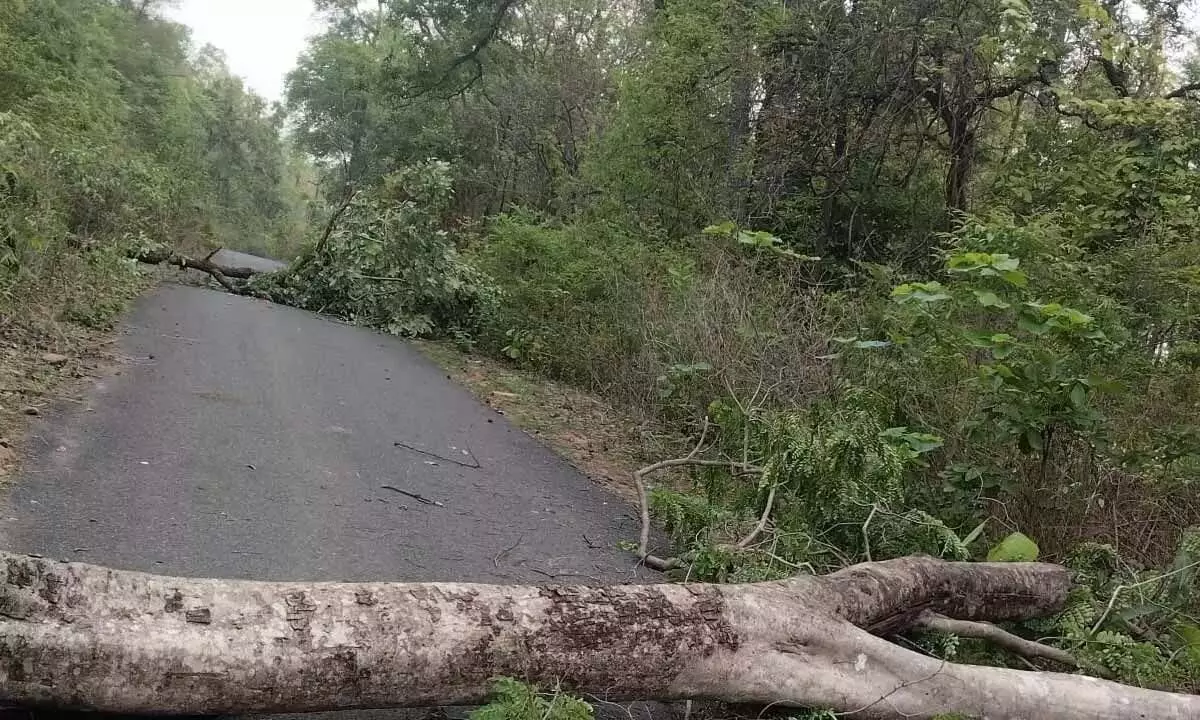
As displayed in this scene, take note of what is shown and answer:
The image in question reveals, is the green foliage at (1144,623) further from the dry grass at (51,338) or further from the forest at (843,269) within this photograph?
the dry grass at (51,338)

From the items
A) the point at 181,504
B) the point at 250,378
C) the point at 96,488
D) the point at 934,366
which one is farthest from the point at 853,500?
the point at 250,378

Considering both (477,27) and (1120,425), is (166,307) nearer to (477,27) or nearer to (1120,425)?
(1120,425)

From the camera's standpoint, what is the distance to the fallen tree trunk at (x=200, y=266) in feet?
45.7

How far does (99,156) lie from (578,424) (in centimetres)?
878

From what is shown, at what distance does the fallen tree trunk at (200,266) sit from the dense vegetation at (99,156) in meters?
0.37

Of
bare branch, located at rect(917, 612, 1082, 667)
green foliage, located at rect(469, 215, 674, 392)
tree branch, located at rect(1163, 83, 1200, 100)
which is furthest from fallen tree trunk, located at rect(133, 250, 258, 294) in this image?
tree branch, located at rect(1163, 83, 1200, 100)

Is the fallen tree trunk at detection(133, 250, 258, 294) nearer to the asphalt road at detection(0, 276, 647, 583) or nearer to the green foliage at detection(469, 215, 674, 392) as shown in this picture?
the green foliage at detection(469, 215, 674, 392)

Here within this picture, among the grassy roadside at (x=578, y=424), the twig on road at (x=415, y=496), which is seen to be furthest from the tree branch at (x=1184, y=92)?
the twig on road at (x=415, y=496)

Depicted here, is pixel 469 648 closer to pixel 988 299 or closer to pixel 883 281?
pixel 988 299

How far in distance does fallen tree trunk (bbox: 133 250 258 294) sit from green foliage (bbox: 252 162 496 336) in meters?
2.57

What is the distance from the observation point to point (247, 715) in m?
2.70

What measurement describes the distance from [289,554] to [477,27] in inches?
787

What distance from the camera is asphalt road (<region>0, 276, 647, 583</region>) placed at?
4.05 metres

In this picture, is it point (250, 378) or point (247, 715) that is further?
point (250, 378)
